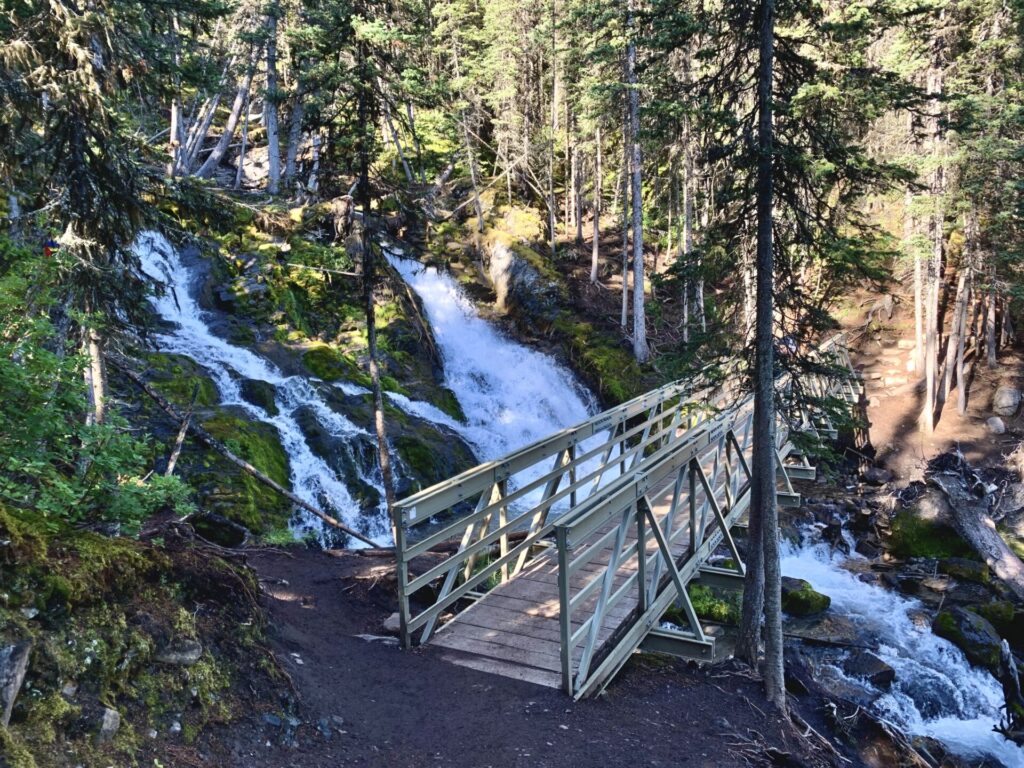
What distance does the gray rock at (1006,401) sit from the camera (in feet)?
71.2

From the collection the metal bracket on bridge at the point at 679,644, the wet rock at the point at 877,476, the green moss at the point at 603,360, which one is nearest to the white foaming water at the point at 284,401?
the metal bracket on bridge at the point at 679,644

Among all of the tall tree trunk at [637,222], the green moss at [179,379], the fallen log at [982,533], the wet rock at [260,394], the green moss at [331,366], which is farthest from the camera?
the tall tree trunk at [637,222]

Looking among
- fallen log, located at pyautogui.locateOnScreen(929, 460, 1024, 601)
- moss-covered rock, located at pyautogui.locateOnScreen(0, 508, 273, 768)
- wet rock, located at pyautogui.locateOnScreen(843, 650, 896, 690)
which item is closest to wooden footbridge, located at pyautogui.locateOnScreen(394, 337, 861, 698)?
moss-covered rock, located at pyautogui.locateOnScreen(0, 508, 273, 768)

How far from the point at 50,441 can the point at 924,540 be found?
15999 mm

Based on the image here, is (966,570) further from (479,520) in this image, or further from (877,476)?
(479,520)

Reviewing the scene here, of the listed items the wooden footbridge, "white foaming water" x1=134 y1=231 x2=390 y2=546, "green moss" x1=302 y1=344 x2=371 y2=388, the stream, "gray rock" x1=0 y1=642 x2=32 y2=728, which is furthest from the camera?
"green moss" x1=302 y1=344 x2=371 y2=388

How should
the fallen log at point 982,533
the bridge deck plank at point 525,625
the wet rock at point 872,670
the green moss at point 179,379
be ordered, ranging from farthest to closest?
the green moss at point 179,379, the fallen log at point 982,533, the wet rock at point 872,670, the bridge deck plank at point 525,625

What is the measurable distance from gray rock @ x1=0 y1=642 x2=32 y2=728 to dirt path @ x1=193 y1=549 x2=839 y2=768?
48.3 inches

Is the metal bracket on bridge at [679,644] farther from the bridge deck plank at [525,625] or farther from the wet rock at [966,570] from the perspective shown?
the wet rock at [966,570]

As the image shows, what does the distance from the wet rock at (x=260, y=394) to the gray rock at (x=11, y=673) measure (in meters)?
12.4

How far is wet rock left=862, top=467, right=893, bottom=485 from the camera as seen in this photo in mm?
19987

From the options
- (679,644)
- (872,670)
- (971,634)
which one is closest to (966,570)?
(971,634)

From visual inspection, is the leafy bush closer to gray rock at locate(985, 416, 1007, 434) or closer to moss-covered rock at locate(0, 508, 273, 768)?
moss-covered rock at locate(0, 508, 273, 768)

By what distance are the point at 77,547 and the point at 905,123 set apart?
97.9ft
